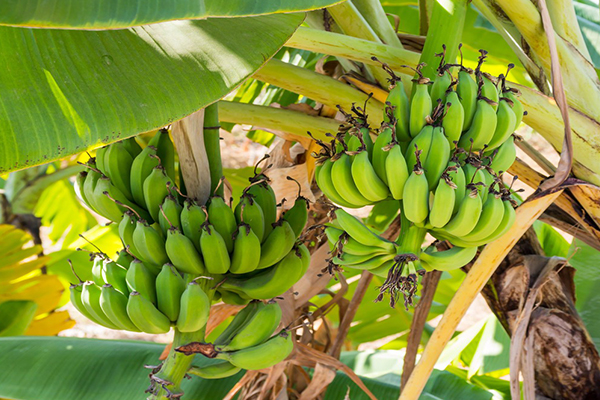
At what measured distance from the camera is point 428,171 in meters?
0.53

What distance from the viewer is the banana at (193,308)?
1.82 feet

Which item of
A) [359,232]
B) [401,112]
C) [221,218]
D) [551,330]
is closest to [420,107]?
[401,112]


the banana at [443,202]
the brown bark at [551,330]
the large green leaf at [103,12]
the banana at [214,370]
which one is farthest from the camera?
the brown bark at [551,330]

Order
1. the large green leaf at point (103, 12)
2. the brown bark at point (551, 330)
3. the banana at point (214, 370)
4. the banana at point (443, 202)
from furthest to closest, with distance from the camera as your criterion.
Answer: the brown bark at point (551, 330) → the banana at point (214, 370) → the banana at point (443, 202) → the large green leaf at point (103, 12)

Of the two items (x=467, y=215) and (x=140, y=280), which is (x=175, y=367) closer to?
(x=140, y=280)

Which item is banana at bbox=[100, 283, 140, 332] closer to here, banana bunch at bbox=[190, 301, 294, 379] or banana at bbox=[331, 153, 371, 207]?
banana bunch at bbox=[190, 301, 294, 379]

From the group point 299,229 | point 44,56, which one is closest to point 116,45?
point 44,56

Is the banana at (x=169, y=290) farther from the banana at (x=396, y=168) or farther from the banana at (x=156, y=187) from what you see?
the banana at (x=396, y=168)

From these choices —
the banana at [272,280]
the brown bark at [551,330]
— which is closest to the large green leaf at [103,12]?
the banana at [272,280]

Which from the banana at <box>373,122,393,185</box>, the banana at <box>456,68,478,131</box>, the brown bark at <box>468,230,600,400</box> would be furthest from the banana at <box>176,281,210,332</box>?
the brown bark at <box>468,230,600,400</box>

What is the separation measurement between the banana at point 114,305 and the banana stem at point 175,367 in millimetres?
56

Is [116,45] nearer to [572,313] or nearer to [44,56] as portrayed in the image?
[44,56]

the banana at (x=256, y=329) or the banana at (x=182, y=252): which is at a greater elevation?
the banana at (x=182, y=252)

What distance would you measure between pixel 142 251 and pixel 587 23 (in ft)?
3.12
